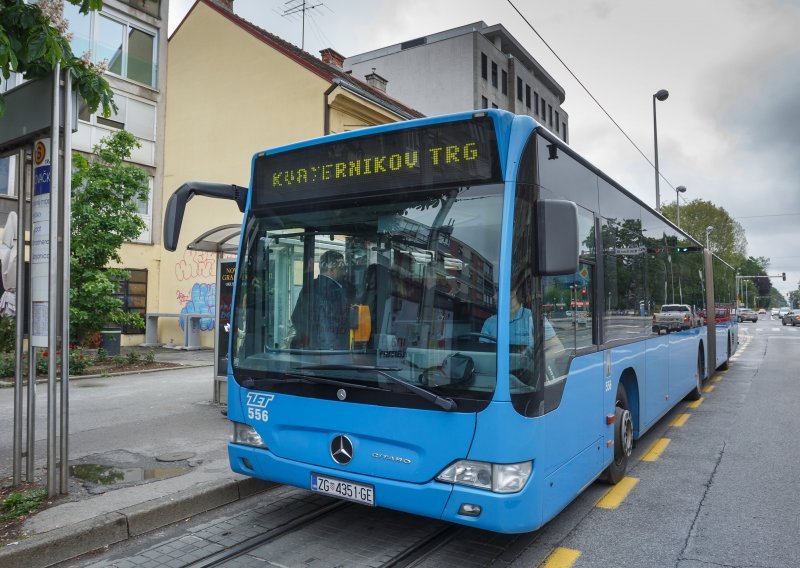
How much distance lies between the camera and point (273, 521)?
470 cm

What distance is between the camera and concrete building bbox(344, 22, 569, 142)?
40.7 meters

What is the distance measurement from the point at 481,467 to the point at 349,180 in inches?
81.3

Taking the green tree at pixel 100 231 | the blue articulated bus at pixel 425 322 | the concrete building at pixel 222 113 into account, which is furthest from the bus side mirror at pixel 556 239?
the concrete building at pixel 222 113

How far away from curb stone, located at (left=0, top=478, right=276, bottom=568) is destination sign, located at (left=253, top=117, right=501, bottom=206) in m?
2.38

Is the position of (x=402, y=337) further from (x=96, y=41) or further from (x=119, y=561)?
(x=96, y=41)

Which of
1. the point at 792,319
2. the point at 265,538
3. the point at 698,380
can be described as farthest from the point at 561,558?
the point at 792,319

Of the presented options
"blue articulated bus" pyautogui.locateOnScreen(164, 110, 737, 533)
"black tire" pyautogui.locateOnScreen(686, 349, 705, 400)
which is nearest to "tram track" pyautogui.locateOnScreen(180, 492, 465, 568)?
"blue articulated bus" pyautogui.locateOnScreen(164, 110, 737, 533)

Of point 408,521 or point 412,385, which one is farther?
point 408,521

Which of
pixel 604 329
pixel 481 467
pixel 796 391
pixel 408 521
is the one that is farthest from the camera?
pixel 796 391

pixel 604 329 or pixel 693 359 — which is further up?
pixel 604 329

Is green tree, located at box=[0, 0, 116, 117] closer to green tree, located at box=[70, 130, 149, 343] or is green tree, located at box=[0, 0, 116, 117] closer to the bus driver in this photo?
the bus driver

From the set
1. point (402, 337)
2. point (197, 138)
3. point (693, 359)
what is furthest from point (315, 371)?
point (197, 138)

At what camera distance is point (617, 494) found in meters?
5.43

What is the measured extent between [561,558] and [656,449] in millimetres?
3625
